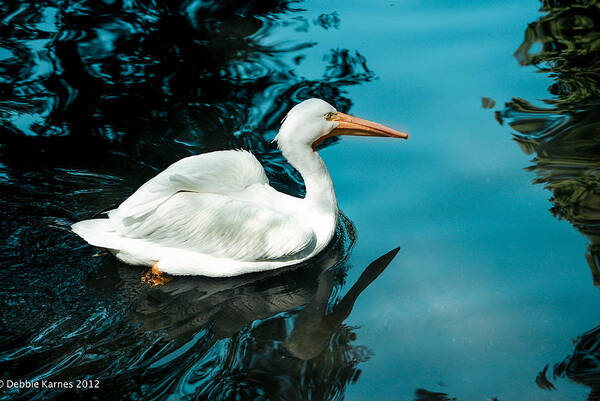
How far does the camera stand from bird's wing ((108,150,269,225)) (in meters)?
3.61

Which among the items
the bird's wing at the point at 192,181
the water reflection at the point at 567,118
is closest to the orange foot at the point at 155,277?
the bird's wing at the point at 192,181

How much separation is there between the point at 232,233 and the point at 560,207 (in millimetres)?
2028

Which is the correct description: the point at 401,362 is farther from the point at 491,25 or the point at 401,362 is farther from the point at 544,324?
the point at 491,25

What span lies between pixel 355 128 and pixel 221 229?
1.06m

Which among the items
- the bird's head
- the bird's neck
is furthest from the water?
the bird's head

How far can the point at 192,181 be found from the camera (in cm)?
361

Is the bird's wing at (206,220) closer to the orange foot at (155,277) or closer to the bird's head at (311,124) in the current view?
the orange foot at (155,277)

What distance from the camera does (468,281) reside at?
3.62 metres

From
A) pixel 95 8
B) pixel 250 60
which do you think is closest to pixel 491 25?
pixel 250 60

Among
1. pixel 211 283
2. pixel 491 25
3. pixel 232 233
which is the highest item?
pixel 491 25

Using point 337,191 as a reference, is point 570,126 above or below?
above

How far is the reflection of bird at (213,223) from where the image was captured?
11.9 feet

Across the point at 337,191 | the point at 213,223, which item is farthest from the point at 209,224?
the point at 337,191
